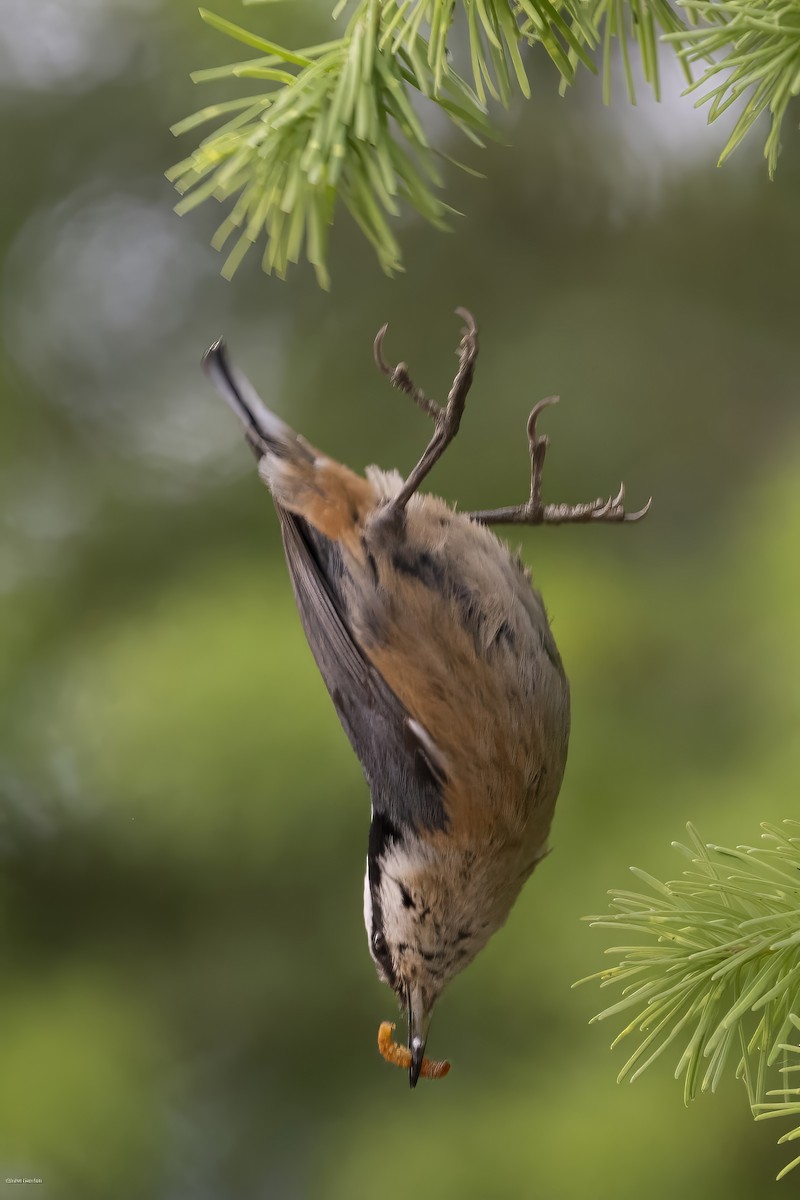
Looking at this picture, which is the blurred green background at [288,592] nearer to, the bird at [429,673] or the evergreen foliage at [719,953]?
the bird at [429,673]

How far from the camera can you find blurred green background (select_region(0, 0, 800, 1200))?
5.56 feet

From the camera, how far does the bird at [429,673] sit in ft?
2.55

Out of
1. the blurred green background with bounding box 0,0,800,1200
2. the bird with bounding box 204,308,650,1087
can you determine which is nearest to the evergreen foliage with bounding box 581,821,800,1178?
the bird with bounding box 204,308,650,1087

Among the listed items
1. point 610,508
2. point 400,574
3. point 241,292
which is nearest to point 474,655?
point 400,574

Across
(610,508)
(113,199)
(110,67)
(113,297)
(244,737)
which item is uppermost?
(110,67)

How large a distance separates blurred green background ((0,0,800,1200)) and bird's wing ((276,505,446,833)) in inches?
32.8

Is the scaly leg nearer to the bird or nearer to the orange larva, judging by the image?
the bird

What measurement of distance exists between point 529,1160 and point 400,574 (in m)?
1.12

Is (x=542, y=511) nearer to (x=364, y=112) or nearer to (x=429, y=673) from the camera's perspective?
(x=429, y=673)

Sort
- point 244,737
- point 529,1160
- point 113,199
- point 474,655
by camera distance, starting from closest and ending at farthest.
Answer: point 474,655
point 529,1160
point 244,737
point 113,199

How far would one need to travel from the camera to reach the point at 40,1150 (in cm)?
171

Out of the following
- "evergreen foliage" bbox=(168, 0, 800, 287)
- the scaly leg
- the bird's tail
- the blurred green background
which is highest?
"evergreen foliage" bbox=(168, 0, 800, 287)

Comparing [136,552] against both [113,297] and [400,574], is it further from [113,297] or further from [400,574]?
[400,574]

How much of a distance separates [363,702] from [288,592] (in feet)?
3.17
